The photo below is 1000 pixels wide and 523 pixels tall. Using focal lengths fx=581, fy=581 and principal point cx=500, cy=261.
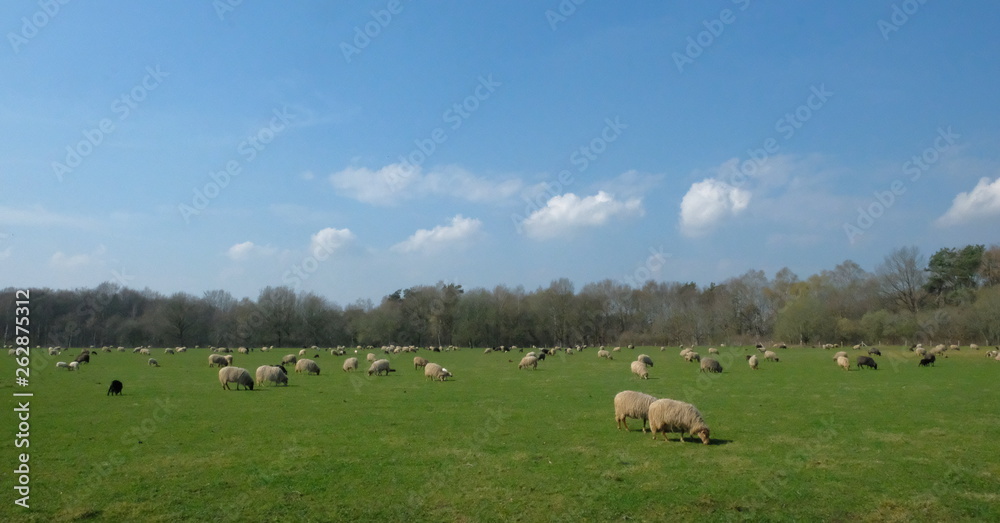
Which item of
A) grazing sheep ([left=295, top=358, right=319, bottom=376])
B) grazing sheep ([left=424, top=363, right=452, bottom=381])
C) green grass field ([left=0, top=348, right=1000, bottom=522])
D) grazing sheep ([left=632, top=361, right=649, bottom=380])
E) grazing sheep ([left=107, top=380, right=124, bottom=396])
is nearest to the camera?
green grass field ([left=0, top=348, right=1000, bottom=522])

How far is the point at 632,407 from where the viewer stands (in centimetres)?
1606

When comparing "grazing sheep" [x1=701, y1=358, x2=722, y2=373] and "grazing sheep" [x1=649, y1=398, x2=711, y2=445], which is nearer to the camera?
"grazing sheep" [x1=649, y1=398, x2=711, y2=445]

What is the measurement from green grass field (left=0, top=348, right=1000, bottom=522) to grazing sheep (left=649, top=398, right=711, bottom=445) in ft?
1.24

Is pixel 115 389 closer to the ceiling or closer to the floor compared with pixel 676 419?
closer to the ceiling

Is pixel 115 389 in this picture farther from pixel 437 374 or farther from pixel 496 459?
pixel 496 459

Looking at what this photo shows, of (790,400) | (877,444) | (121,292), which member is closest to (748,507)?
(877,444)

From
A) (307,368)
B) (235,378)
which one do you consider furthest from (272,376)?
(307,368)

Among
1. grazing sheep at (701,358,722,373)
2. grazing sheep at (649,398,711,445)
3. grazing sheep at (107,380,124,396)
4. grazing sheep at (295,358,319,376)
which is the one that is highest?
grazing sheep at (107,380,124,396)

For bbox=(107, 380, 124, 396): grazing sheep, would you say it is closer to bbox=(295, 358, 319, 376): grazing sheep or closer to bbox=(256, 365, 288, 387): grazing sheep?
bbox=(256, 365, 288, 387): grazing sheep

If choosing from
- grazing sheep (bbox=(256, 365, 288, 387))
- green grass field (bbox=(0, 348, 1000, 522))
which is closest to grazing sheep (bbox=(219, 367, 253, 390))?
grazing sheep (bbox=(256, 365, 288, 387))

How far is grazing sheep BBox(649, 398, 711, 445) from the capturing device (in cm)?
1448

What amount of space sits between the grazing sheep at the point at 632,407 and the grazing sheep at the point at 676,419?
753 millimetres

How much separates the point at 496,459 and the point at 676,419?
4.93 m

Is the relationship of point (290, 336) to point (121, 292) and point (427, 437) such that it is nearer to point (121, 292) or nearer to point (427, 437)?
point (121, 292)
